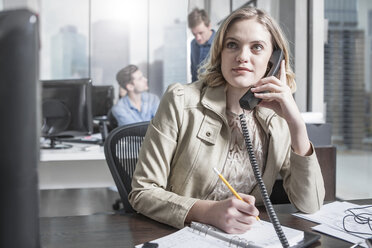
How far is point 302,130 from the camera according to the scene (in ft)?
3.56

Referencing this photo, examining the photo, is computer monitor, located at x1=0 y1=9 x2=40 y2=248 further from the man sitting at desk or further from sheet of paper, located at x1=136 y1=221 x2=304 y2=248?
the man sitting at desk

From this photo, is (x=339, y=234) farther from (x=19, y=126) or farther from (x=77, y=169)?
(x=77, y=169)

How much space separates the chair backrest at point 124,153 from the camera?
1.28 metres

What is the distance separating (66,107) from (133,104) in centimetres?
130

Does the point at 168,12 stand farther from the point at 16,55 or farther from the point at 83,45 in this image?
the point at 16,55

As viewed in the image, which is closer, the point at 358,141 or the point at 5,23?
the point at 5,23

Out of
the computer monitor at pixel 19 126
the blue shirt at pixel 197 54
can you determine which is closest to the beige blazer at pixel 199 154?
the computer monitor at pixel 19 126

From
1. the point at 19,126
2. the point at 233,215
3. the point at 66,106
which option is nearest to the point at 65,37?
the point at 66,106

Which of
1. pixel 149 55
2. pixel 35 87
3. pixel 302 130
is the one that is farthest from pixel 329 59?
pixel 149 55

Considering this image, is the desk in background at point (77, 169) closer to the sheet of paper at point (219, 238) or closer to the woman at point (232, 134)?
the woman at point (232, 134)

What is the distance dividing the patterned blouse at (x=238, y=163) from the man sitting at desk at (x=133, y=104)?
2505mm

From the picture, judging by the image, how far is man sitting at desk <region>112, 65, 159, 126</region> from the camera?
3.65m

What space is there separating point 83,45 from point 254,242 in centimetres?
567

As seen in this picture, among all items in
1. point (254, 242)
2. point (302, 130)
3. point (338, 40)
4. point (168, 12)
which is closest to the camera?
point (254, 242)
